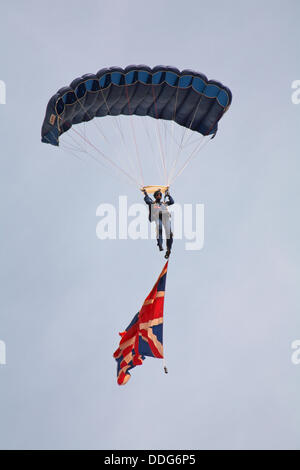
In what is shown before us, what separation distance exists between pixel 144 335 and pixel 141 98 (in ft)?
27.5

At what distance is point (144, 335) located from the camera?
2359cm

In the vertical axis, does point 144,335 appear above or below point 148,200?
below

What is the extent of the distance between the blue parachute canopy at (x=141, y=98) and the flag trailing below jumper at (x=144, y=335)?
5.82 meters

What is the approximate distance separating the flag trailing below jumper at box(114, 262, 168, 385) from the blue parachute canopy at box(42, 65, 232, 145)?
5.82 m

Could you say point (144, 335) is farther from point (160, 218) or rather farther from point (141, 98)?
point (141, 98)

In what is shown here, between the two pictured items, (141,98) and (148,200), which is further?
(141,98)

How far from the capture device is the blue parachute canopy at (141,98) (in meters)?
23.7

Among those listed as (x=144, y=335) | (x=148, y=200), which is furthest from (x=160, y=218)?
(x=144, y=335)

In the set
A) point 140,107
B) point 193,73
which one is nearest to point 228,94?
point 193,73

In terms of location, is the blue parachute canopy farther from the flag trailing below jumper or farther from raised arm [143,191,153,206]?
the flag trailing below jumper
